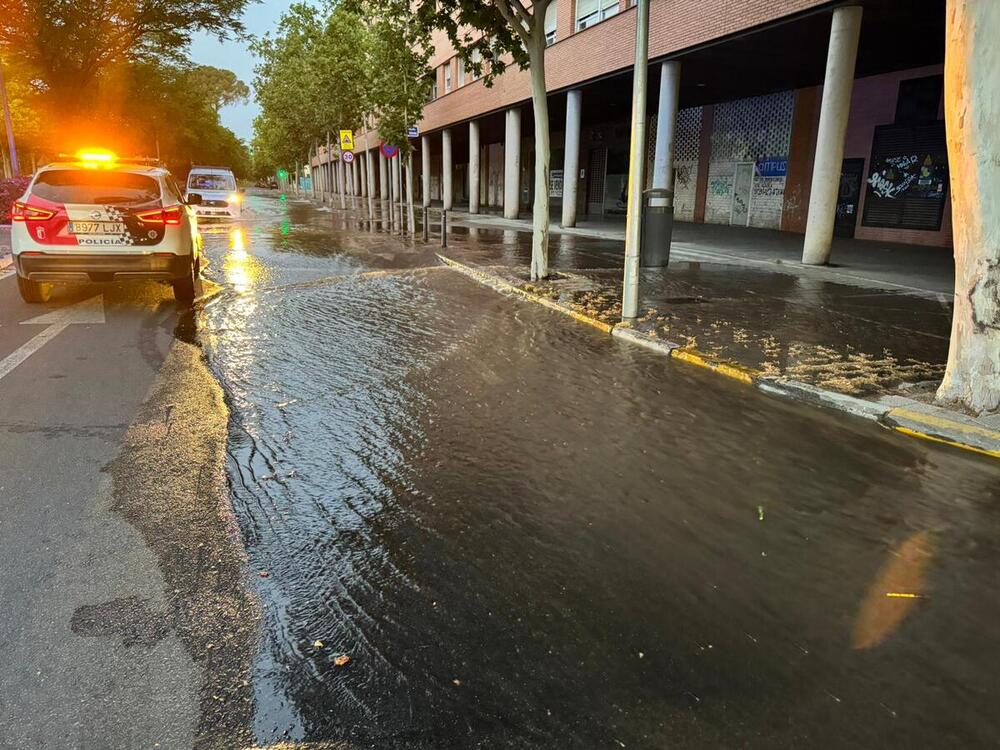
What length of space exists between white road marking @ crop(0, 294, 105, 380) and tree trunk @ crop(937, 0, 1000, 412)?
8188 mm

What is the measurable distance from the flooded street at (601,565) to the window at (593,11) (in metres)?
18.6

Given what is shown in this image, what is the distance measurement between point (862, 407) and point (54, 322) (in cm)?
909

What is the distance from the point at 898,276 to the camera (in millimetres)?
12656

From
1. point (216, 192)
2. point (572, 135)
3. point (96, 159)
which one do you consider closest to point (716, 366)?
point (96, 159)

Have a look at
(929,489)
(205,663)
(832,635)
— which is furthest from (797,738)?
(929,489)

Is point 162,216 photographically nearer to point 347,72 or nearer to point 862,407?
point 862,407

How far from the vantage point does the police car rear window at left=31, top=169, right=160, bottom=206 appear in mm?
8758

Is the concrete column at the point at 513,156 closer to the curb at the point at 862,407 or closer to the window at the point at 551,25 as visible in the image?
the window at the point at 551,25

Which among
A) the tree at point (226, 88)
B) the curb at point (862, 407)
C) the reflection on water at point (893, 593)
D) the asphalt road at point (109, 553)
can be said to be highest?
the tree at point (226, 88)

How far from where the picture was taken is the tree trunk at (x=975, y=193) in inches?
187

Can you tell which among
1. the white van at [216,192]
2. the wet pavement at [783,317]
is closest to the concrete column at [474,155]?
the white van at [216,192]

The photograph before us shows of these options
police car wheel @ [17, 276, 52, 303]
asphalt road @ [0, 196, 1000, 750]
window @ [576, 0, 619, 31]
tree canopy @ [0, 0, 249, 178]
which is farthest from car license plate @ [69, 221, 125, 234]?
tree canopy @ [0, 0, 249, 178]

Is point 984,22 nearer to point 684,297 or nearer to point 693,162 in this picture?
point 684,297

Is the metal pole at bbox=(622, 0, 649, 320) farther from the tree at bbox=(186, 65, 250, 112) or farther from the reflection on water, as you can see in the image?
the tree at bbox=(186, 65, 250, 112)
